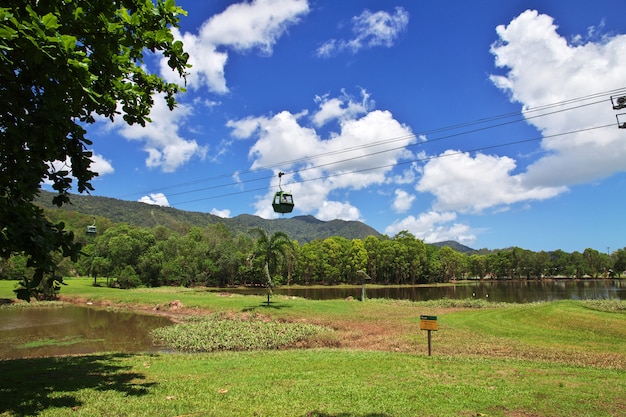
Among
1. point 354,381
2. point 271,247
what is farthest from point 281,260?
point 354,381

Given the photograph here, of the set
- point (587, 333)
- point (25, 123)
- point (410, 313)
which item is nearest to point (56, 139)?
point (25, 123)

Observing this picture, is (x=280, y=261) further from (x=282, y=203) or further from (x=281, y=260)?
(x=282, y=203)

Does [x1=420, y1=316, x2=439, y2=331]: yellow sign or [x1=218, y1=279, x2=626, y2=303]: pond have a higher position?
[x1=420, y1=316, x2=439, y2=331]: yellow sign

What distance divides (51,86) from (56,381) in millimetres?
7659

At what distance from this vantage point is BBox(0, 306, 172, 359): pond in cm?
1920

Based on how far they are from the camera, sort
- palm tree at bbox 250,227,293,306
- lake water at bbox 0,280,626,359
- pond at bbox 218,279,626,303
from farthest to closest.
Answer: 1. pond at bbox 218,279,626,303
2. palm tree at bbox 250,227,293,306
3. lake water at bbox 0,280,626,359

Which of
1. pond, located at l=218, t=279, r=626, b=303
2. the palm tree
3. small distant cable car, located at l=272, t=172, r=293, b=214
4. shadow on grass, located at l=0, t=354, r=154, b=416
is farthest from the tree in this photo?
pond, located at l=218, t=279, r=626, b=303

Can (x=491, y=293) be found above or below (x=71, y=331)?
above

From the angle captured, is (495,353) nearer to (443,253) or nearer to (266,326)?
(266,326)

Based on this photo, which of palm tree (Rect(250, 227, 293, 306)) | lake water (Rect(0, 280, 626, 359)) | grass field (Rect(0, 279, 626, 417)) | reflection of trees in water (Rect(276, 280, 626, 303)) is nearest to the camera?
grass field (Rect(0, 279, 626, 417))

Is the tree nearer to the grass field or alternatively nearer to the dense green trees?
the grass field

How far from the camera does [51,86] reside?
5.46m

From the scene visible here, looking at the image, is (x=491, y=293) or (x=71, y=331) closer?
(x=71, y=331)

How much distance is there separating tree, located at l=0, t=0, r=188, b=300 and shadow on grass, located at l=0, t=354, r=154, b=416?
126 inches
